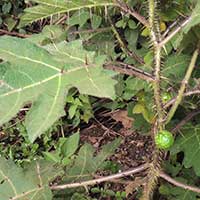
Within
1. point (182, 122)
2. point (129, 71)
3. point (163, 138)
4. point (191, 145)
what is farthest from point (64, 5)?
point (191, 145)

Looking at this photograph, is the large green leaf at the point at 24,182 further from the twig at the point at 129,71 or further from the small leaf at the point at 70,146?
the twig at the point at 129,71

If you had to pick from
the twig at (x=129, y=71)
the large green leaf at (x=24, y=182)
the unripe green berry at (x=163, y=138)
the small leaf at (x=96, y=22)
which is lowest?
the large green leaf at (x=24, y=182)

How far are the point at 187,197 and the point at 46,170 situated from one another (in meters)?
0.68

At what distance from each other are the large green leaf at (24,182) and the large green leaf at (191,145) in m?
0.55

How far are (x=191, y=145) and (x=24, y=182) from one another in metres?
0.71

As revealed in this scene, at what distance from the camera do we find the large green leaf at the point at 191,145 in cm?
214

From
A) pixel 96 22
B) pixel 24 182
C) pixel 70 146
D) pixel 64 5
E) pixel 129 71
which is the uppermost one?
pixel 64 5

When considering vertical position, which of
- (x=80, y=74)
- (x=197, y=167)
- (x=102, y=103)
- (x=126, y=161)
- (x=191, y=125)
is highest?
(x=80, y=74)

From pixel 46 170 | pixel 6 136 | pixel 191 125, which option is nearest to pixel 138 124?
pixel 191 125

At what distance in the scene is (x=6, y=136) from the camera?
3600 millimetres

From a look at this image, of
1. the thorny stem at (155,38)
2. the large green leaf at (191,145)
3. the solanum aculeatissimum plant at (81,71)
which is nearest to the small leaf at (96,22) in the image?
the solanum aculeatissimum plant at (81,71)

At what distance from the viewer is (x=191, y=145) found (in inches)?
84.6

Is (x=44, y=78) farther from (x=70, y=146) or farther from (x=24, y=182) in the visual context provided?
(x=70, y=146)

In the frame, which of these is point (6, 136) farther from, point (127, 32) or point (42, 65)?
point (42, 65)
